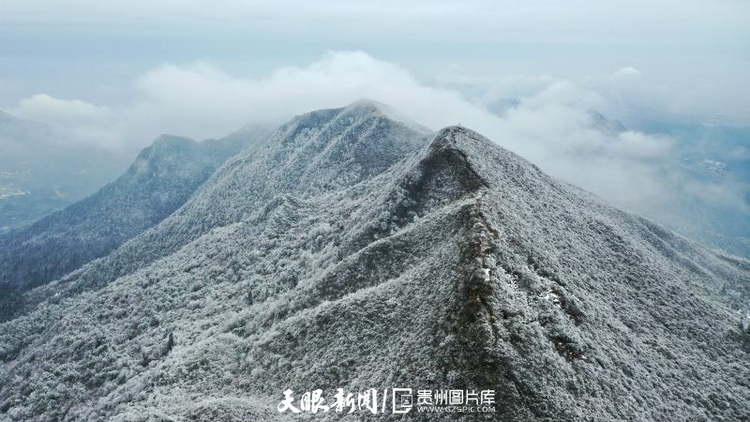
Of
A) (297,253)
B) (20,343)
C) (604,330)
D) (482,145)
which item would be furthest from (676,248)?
(20,343)

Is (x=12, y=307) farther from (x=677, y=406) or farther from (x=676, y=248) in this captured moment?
(x=676, y=248)

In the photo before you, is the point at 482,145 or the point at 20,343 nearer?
the point at 482,145

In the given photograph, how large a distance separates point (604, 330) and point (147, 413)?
62152 mm

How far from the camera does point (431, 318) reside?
56.3 meters

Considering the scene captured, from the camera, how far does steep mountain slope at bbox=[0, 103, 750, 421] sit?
51.0 meters

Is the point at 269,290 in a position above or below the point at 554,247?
below

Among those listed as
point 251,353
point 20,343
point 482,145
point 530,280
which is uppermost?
point 482,145

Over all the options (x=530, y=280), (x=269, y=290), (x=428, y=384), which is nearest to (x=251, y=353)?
(x=269, y=290)

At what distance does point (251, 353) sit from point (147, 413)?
17.2m

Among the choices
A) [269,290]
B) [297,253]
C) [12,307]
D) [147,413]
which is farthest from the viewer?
[12,307]

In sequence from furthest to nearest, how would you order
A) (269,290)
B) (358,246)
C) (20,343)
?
1. (20,343)
2. (269,290)
3. (358,246)

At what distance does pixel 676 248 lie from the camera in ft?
391

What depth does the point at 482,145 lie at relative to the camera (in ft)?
341

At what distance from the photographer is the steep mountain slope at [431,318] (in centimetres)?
5097
